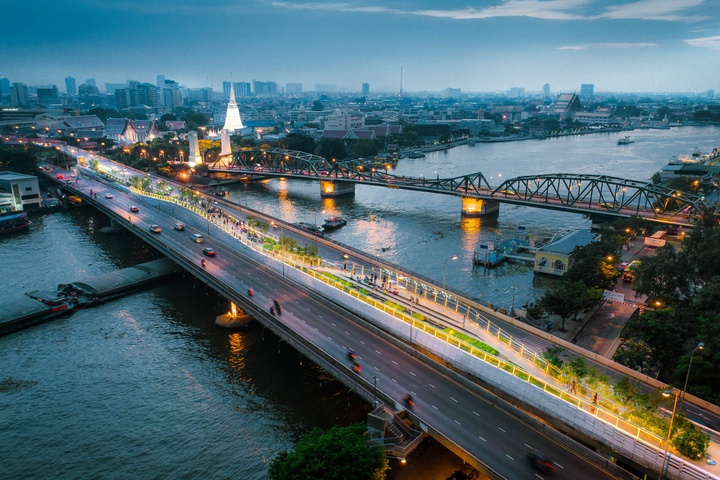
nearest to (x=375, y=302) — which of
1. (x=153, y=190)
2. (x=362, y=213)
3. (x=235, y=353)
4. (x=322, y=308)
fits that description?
(x=322, y=308)

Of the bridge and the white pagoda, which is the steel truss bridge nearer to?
the bridge

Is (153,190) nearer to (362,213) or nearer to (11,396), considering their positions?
(362,213)

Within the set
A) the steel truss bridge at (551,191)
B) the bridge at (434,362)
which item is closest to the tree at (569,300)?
the bridge at (434,362)

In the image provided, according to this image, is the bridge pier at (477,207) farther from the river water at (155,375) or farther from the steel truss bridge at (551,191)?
the river water at (155,375)

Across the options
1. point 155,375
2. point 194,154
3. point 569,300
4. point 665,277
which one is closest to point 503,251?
point 665,277

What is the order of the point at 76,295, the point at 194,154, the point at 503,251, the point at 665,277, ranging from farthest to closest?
1. the point at 194,154
2. the point at 503,251
3. the point at 76,295
4. the point at 665,277

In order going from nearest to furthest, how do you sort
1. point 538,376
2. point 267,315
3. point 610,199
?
point 538,376 < point 267,315 < point 610,199

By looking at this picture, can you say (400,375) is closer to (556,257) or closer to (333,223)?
(556,257)
